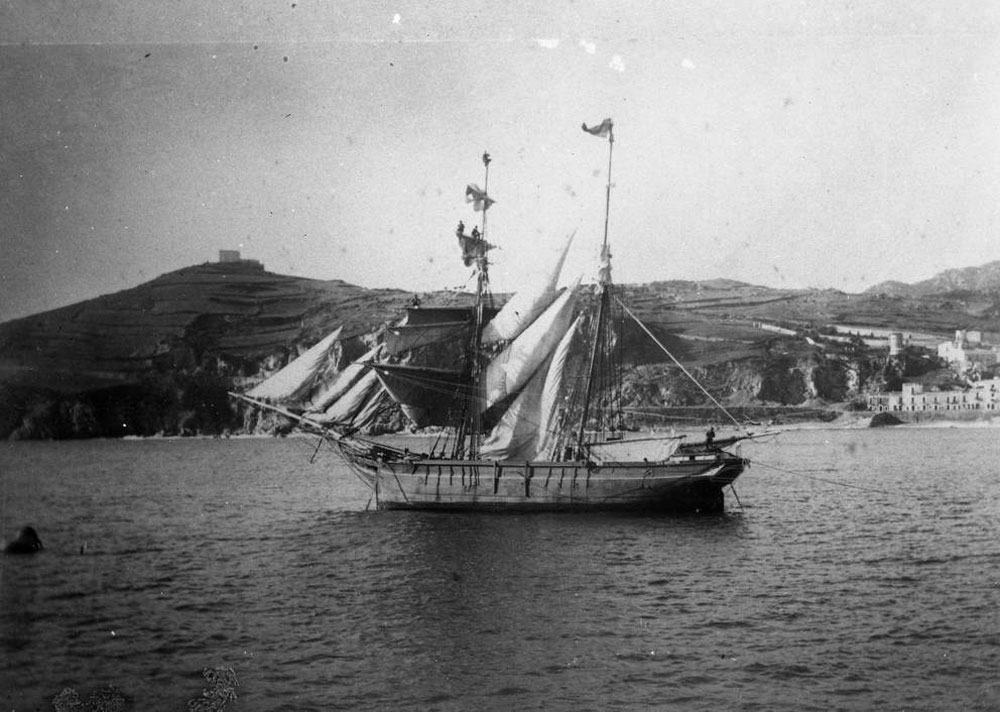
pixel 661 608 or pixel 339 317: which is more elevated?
pixel 339 317

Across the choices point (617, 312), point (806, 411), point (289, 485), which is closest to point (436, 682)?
point (617, 312)

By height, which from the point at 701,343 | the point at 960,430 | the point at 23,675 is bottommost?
the point at 23,675

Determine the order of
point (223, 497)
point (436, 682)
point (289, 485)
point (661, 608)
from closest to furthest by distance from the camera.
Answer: point (436, 682) < point (661, 608) < point (223, 497) < point (289, 485)

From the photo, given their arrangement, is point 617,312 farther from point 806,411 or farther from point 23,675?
point 23,675

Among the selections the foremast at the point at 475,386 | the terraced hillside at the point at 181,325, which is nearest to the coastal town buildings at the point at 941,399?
the foremast at the point at 475,386

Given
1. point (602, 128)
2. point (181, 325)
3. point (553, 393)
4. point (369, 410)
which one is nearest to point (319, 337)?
point (369, 410)

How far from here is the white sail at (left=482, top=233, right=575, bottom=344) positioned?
19797mm

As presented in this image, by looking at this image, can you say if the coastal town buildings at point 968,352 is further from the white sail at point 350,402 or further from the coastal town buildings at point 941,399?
the white sail at point 350,402

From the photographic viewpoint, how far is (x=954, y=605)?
40.9 feet

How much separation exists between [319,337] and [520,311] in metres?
6.86

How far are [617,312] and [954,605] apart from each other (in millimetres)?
13531

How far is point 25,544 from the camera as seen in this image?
13.9 metres

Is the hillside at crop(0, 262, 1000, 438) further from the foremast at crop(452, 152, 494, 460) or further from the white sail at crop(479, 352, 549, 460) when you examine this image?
the white sail at crop(479, 352, 549, 460)

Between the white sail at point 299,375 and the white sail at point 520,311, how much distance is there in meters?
4.15
